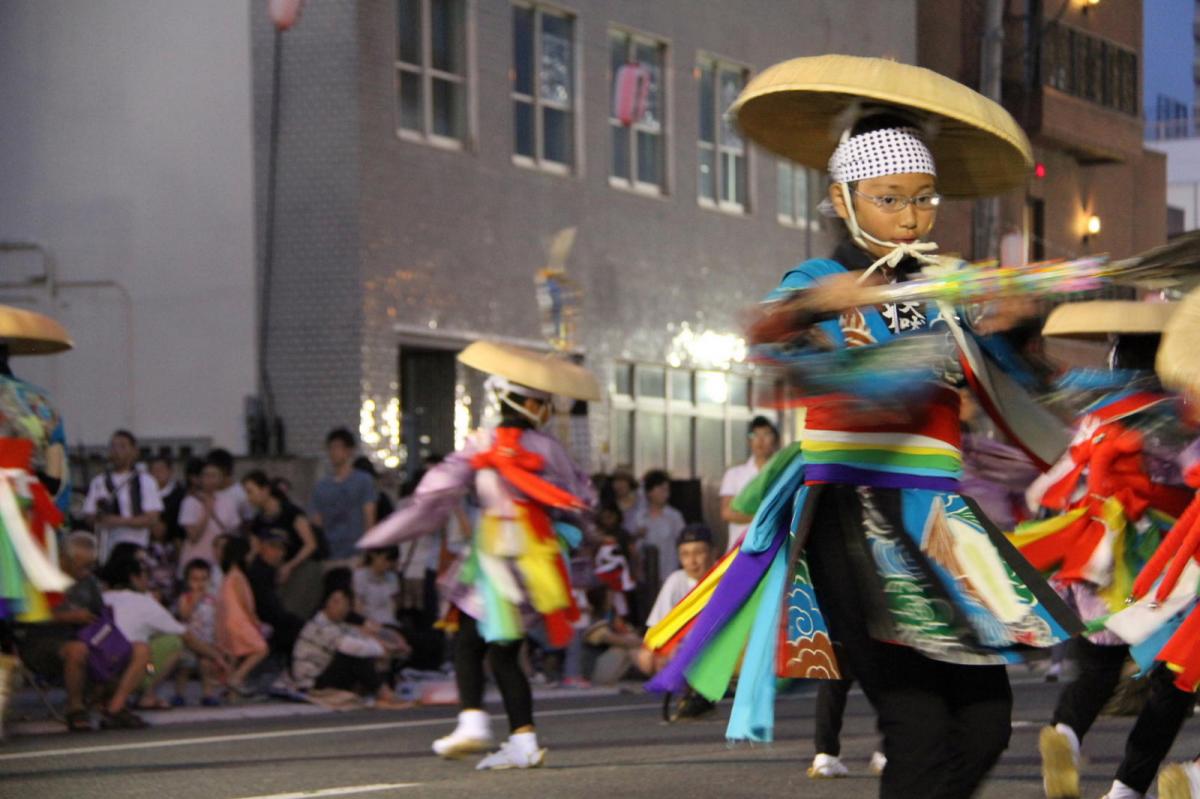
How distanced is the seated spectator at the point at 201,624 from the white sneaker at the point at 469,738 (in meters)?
4.99

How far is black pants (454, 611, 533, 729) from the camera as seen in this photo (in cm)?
1012

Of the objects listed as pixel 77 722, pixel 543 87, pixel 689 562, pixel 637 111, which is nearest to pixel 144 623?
pixel 77 722

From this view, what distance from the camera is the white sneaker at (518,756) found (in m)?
10.0

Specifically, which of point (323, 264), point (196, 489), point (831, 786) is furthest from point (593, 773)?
point (323, 264)

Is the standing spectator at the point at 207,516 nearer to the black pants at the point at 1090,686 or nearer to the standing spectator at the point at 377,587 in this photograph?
the standing spectator at the point at 377,587

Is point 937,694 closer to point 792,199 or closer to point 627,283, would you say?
point 627,283

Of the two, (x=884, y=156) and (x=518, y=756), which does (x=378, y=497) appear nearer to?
(x=518, y=756)

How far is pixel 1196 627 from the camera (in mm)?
7168

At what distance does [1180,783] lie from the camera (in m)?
6.98

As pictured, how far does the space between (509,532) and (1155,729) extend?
12.3 ft

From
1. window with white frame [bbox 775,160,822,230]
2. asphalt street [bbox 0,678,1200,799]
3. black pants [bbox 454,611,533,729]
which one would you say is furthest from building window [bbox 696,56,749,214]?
black pants [bbox 454,611,533,729]

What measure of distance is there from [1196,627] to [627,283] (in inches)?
738

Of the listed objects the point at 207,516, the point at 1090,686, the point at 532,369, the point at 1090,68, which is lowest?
the point at 1090,686

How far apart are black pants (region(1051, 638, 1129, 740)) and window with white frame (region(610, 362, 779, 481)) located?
1632cm
